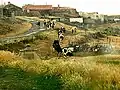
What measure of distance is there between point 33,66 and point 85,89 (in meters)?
6.33

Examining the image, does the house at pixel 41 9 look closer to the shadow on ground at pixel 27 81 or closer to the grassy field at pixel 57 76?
the grassy field at pixel 57 76

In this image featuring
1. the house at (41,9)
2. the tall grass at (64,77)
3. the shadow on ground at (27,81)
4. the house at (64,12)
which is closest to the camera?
the tall grass at (64,77)

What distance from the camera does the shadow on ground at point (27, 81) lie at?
14.5m

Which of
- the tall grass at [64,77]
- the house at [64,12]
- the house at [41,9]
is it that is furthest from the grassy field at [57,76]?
the house at [64,12]

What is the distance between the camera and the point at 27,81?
51.9ft

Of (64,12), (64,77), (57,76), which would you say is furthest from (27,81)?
(64,12)

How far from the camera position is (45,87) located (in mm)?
14320

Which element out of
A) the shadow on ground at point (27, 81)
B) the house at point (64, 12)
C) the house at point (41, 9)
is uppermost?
the shadow on ground at point (27, 81)

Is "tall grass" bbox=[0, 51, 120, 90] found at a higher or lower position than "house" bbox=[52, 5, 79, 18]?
higher

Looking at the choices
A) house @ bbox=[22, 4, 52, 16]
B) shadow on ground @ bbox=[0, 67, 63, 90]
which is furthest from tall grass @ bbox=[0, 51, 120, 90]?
house @ bbox=[22, 4, 52, 16]

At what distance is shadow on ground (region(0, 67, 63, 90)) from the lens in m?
14.5

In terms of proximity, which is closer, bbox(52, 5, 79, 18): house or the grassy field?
the grassy field

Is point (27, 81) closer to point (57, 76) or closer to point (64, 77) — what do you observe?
point (57, 76)

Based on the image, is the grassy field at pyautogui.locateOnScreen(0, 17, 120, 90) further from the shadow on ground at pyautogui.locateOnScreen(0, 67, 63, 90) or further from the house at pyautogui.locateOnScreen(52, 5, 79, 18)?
the house at pyautogui.locateOnScreen(52, 5, 79, 18)
